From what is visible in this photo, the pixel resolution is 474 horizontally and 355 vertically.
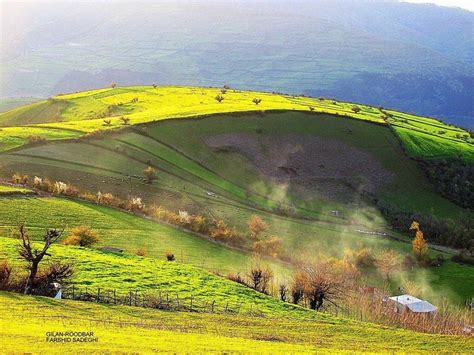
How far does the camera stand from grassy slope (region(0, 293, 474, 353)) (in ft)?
107

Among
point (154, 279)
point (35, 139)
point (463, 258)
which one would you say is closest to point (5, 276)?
point (154, 279)

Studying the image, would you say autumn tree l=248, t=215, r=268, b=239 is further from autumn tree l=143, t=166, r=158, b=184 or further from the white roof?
the white roof

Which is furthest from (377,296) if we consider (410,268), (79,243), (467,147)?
(467,147)

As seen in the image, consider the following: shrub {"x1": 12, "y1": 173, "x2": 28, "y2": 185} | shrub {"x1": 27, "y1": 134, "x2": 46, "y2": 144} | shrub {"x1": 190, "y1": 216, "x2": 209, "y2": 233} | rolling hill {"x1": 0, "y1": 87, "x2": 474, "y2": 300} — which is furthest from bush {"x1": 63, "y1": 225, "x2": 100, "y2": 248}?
shrub {"x1": 27, "y1": 134, "x2": 46, "y2": 144}

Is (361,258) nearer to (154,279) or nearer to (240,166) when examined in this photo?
(154,279)

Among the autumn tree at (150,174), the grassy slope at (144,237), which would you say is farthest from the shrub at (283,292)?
the autumn tree at (150,174)

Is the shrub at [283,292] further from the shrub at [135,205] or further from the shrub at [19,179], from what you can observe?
the shrub at [19,179]

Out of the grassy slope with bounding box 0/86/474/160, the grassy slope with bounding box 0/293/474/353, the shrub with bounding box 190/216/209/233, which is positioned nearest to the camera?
the grassy slope with bounding box 0/293/474/353

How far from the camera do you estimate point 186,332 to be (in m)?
40.0

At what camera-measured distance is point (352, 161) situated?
452 feet

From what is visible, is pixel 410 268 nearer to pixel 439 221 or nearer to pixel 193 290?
pixel 439 221

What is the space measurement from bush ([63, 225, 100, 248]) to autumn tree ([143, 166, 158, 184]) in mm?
36523

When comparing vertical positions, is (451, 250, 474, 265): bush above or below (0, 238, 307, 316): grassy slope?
above

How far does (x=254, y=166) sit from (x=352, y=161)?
2586 cm
